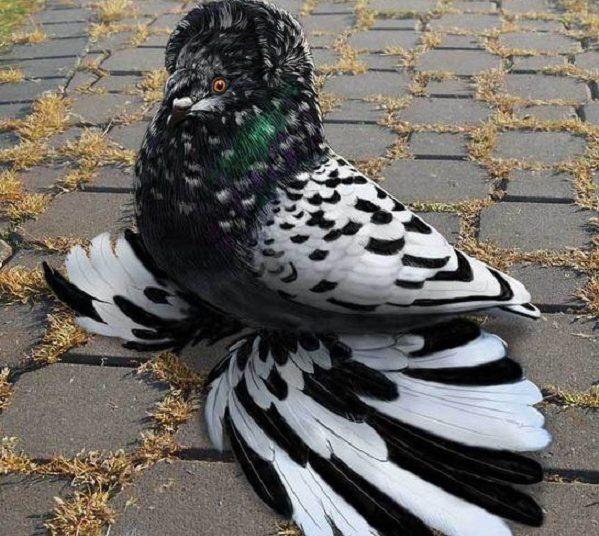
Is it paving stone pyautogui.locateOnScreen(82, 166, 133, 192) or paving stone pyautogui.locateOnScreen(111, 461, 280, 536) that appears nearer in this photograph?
paving stone pyautogui.locateOnScreen(111, 461, 280, 536)

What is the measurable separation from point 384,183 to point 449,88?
133cm

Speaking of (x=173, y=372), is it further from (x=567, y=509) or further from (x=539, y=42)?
(x=539, y=42)

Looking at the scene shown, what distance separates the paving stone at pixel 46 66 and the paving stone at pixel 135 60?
256mm

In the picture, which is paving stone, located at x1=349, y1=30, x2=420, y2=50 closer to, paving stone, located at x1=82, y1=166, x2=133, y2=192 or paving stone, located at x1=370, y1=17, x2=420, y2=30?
paving stone, located at x1=370, y1=17, x2=420, y2=30

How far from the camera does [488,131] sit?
4.50m

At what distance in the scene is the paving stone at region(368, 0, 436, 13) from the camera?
21.2ft

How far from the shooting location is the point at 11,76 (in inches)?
213

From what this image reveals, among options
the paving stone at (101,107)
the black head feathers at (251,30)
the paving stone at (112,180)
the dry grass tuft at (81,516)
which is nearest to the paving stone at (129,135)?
the paving stone at (101,107)

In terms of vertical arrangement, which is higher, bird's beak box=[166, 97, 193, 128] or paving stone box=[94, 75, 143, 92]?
bird's beak box=[166, 97, 193, 128]

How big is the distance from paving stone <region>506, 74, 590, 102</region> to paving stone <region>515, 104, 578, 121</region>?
148 millimetres

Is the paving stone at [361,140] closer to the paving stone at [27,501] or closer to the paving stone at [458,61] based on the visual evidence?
the paving stone at [458,61]

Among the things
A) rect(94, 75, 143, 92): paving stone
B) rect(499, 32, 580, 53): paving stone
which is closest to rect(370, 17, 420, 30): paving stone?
rect(499, 32, 580, 53): paving stone

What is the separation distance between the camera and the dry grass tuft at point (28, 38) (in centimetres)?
603

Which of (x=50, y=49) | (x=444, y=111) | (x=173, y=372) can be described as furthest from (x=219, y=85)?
(x=50, y=49)
